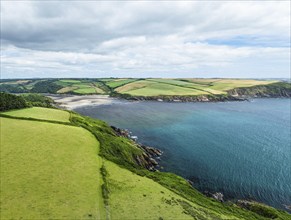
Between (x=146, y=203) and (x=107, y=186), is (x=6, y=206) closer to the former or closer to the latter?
(x=107, y=186)

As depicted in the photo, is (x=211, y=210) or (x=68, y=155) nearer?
(x=211, y=210)

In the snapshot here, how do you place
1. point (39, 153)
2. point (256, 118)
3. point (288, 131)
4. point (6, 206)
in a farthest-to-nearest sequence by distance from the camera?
point (256, 118)
point (288, 131)
point (39, 153)
point (6, 206)

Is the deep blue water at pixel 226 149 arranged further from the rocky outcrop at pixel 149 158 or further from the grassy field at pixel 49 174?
the grassy field at pixel 49 174

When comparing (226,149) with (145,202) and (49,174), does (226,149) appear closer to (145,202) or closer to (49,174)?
(145,202)

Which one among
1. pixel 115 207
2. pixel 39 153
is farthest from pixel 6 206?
pixel 39 153

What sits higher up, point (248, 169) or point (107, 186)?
point (107, 186)

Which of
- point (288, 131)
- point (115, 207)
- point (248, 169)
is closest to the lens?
point (115, 207)

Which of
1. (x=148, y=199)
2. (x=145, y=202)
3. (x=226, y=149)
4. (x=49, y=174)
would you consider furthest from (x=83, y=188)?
(x=226, y=149)
